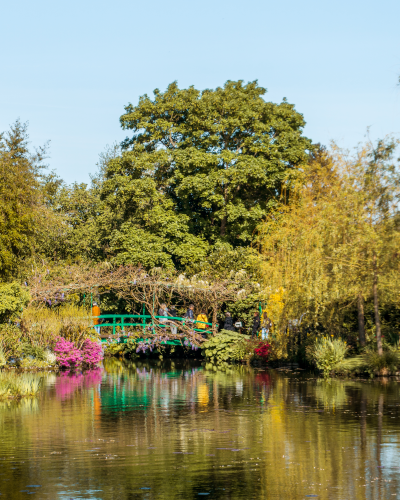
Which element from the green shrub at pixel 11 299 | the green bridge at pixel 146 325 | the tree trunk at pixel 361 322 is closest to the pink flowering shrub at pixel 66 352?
the green shrub at pixel 11 299

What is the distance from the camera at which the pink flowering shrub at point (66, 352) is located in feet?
87.1

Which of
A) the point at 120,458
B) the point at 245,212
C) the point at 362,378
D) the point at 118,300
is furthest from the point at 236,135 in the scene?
the point at 120,458

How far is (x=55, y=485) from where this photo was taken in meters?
8.69

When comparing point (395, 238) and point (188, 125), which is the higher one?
point (188, 125)

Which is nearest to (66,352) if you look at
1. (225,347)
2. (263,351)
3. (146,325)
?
(146,325)

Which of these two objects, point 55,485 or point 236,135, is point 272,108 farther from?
point 55,485

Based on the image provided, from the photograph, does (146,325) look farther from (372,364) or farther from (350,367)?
(372,364)

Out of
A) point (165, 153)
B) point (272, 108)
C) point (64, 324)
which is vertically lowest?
point (64, 324)

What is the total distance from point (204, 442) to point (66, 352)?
52.2 ft

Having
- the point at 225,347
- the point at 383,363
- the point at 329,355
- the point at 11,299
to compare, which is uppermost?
the point at 11,299

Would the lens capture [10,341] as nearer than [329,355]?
No

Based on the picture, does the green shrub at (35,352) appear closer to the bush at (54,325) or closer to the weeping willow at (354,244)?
the bush at (54,325)

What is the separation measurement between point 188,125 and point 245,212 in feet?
20.8

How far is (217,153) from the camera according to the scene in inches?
1543
